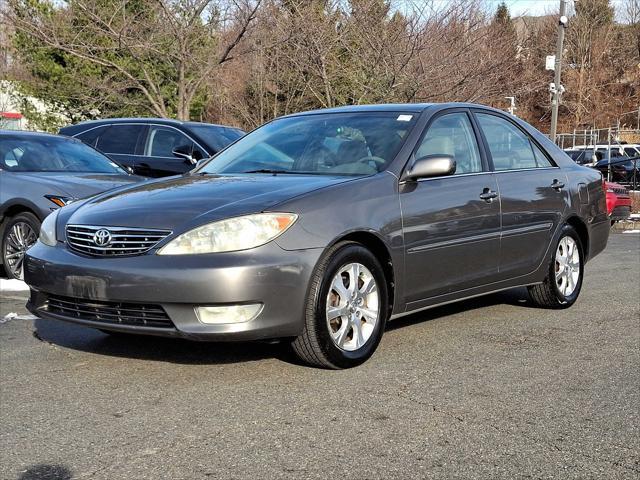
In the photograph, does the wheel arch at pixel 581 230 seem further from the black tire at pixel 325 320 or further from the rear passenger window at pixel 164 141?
the rear passenger window at pixel 164 141

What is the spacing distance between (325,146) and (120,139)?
6405 millimetres

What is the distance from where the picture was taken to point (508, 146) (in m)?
6.26

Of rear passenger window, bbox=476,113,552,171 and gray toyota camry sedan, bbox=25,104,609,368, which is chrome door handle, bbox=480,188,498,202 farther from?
rear passenger window, bbox=476,113,552,171

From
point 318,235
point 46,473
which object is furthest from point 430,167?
point 46,473

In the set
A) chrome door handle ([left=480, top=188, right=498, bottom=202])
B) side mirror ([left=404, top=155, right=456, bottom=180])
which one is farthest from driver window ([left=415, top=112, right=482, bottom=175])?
side mirror ([left=404, top=155, right=456, bottom=180])

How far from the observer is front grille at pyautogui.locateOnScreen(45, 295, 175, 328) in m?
4.30

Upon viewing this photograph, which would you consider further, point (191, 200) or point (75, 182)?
point (75, 182)

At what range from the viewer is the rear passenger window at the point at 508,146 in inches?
239

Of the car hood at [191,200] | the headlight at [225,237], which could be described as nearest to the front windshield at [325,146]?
the car hood at [191,200]

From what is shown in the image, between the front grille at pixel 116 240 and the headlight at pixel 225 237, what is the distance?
0.11 m

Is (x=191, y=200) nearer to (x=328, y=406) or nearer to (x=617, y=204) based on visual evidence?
(x=328, y=406)

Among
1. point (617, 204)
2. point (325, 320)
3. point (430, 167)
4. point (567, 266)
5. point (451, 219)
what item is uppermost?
point (430, 167)

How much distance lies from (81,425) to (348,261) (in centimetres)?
168

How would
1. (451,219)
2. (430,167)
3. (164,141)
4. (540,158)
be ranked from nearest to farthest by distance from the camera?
1. (430,167)
2. (451,219)
3. (540,158)
4. (164,141)
